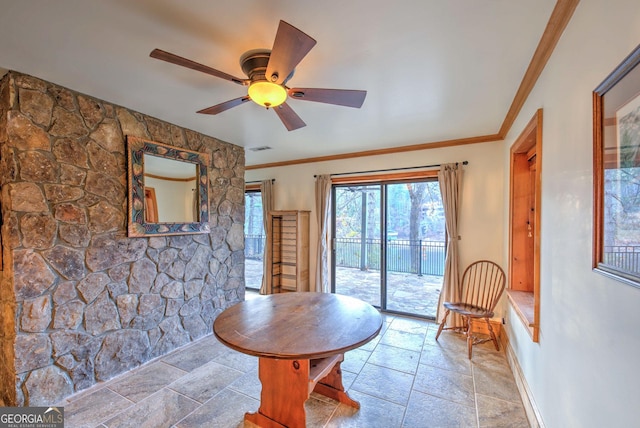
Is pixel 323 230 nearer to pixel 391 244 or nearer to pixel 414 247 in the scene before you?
pixel 391 244

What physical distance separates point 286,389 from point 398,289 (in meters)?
2.80

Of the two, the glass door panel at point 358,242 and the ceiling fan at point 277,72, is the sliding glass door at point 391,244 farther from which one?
the ceiling fan at point 277,72

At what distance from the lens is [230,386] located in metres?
2.27

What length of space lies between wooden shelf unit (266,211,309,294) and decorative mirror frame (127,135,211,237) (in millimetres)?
1522

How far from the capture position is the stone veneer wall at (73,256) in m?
1.86

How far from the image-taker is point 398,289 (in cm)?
407

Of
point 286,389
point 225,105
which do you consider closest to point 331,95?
point 225,105

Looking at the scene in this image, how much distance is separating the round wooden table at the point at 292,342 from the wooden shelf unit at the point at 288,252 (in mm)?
2259

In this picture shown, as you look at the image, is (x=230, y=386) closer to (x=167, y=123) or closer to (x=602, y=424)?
(x=602, y=424)

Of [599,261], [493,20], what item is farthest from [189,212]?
[599,261]

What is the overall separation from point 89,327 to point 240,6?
8.60 feet

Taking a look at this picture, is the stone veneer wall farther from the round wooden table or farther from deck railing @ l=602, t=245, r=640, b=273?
deck railing @ l=602, t=245, r=640, b=273

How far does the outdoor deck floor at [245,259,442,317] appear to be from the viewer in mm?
3842

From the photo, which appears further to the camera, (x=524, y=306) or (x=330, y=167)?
Result: (x=330, y=167)
